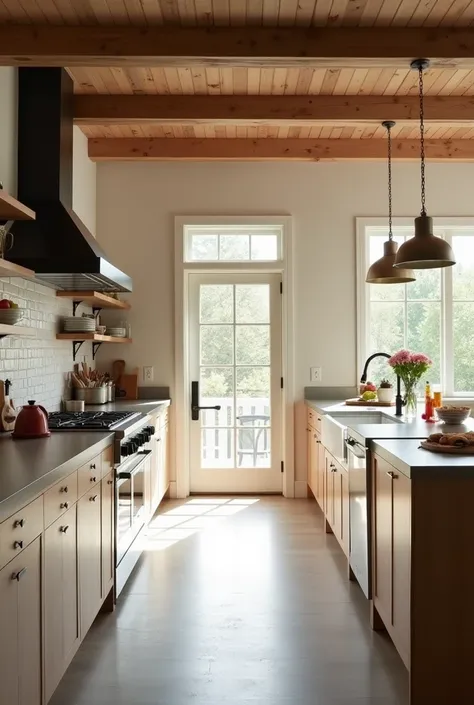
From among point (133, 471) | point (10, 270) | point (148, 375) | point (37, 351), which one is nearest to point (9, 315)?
point (10, 270)

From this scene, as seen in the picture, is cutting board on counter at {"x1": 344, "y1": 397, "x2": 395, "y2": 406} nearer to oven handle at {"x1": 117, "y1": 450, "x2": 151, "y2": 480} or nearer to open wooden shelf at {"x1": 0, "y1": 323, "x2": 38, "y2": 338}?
oven handle at {"x1": 117, "y1": 450, "x2": 151, "y2": 480}

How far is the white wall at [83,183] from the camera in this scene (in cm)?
456

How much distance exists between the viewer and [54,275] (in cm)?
342

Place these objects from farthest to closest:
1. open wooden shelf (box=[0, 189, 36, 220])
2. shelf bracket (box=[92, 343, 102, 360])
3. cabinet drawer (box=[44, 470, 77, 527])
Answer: shelf bracket (box=[92, 343, 102, 360])
open wooden shelf (box=[0, 189, 36, 220])
cabinet drawer (box=[44, 470, 77, 527])

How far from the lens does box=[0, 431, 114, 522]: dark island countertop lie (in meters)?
1.65

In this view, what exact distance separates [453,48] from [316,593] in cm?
302

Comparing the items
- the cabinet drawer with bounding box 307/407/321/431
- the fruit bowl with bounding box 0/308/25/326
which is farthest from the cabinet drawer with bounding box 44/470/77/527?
the cabinet drawer with bounding box 307/407/321/431

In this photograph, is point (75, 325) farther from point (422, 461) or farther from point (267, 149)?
point (422, 461)

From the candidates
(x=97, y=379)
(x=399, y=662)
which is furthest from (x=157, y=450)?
(x=399, y=662)

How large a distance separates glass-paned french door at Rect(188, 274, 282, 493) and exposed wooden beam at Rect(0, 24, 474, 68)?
2.38m

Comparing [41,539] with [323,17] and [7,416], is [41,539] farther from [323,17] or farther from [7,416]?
[323,17]

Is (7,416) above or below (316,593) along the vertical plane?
above

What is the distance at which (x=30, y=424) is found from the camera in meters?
2.72

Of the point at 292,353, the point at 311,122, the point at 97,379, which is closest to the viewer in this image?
the point at 311,122
